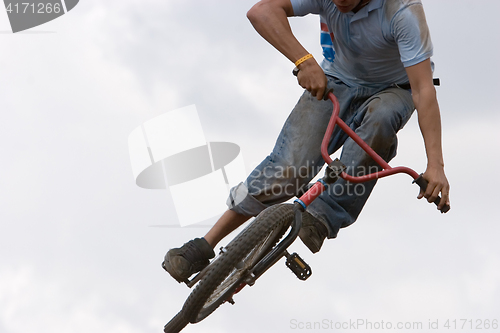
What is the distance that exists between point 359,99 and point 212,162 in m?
2.15

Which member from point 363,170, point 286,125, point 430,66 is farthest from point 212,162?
point 430,66

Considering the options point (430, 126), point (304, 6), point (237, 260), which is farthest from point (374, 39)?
point (237, 260)

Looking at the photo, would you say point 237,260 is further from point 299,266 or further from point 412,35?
point 412,35

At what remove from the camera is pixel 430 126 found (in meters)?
4.68

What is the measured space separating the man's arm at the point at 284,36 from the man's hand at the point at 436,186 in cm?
96

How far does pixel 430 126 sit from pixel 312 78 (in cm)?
Answer: 92

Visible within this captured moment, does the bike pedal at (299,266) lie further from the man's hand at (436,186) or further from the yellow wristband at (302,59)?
the yellow wristband at (302,59)

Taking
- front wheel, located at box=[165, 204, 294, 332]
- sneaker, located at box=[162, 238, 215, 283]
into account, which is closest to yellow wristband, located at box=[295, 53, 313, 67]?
front wheel, located at box=[165, 204, 294, 332]

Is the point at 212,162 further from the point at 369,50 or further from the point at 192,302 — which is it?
the point at 192,302

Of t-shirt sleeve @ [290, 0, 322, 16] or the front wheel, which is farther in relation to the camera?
t-shirt sleeve @ [290, 0, 322, 16]

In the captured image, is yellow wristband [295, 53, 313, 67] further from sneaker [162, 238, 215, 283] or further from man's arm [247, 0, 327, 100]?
sneaker [162, 238, 215, 283]

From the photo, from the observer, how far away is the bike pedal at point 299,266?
4.70m

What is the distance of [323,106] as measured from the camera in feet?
16.8

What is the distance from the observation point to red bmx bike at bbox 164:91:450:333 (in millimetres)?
4047
